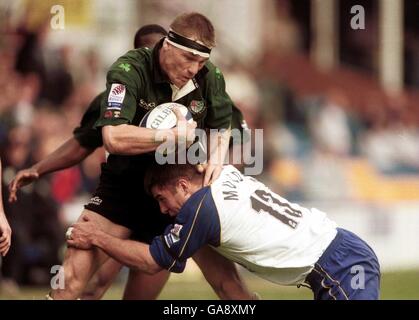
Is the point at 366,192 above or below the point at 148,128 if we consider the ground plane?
below

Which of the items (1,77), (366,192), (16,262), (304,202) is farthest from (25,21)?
(366,192)

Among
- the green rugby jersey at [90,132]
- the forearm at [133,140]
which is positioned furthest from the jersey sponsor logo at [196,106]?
the green rugby jersey at [90,132]

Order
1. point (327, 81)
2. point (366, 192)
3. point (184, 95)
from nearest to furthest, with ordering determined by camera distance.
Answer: point (184, 95) < point (366, 192) < point (327, 81)

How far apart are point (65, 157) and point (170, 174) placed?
5.30 ft

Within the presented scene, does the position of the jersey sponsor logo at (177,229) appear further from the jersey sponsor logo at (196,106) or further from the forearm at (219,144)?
the jersey sponsor logo at (196,106)

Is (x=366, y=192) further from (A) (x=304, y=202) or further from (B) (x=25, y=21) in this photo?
(B) (x=25, y=21)

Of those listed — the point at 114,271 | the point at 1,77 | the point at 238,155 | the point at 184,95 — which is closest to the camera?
the point at 184,95

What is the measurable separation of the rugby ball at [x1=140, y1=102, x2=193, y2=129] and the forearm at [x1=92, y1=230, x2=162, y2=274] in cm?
83

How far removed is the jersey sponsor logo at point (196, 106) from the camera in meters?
7.99

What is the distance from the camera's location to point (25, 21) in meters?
16.0

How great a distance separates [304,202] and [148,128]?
10390mm

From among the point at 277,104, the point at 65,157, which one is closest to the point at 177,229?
the point at 65,157

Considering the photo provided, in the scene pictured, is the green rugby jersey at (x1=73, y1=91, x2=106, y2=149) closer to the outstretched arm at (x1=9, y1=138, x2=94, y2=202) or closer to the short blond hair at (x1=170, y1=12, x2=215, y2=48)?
the outstretched arm at (x1=9, y1=138, x2=94, y2=202)

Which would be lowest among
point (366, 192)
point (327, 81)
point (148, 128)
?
point (366, 192)
